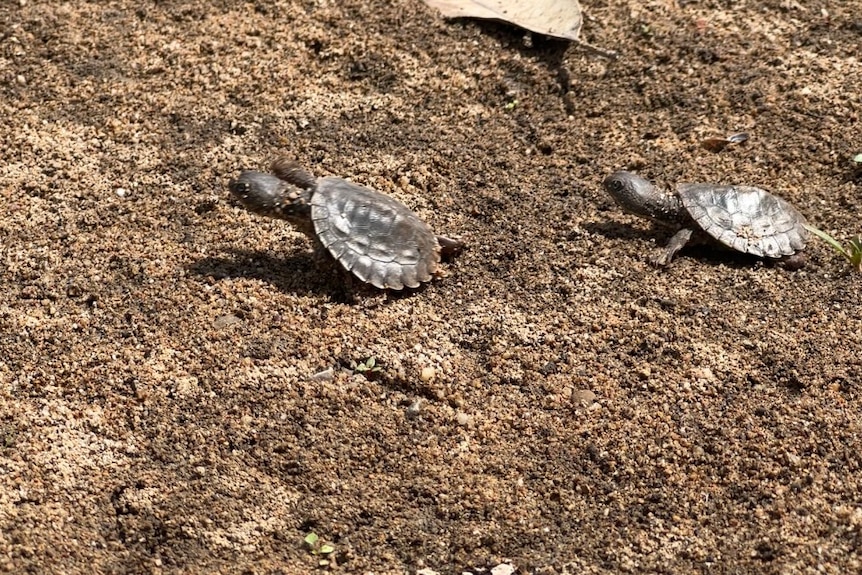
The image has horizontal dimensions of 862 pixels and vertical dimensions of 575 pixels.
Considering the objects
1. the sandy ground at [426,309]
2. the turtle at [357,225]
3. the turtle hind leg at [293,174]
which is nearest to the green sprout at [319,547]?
the sandy ground at [426,309]

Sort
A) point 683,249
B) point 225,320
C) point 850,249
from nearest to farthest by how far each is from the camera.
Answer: point 225,320 → point 850,249 → point 683,249

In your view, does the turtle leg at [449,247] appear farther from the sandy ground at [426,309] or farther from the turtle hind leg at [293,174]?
the turtle hind leg at [293,174]

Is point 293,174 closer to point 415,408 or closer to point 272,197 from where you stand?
point 272,197

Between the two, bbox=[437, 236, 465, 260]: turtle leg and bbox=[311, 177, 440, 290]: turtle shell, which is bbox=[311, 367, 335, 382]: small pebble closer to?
bbox=[311, 177, 440, 290]: turtle shell

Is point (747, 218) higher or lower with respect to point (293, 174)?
higher

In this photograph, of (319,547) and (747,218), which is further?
(747,218)

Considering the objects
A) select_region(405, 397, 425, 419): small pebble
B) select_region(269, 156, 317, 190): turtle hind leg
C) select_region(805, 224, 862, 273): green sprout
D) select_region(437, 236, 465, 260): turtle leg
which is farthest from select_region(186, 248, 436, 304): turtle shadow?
select_region(805, 224, 862, 273): green sprout

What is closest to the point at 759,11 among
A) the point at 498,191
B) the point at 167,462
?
the point at 498,191

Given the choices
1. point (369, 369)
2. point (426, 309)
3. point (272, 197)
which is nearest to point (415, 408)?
point (369, 369)
